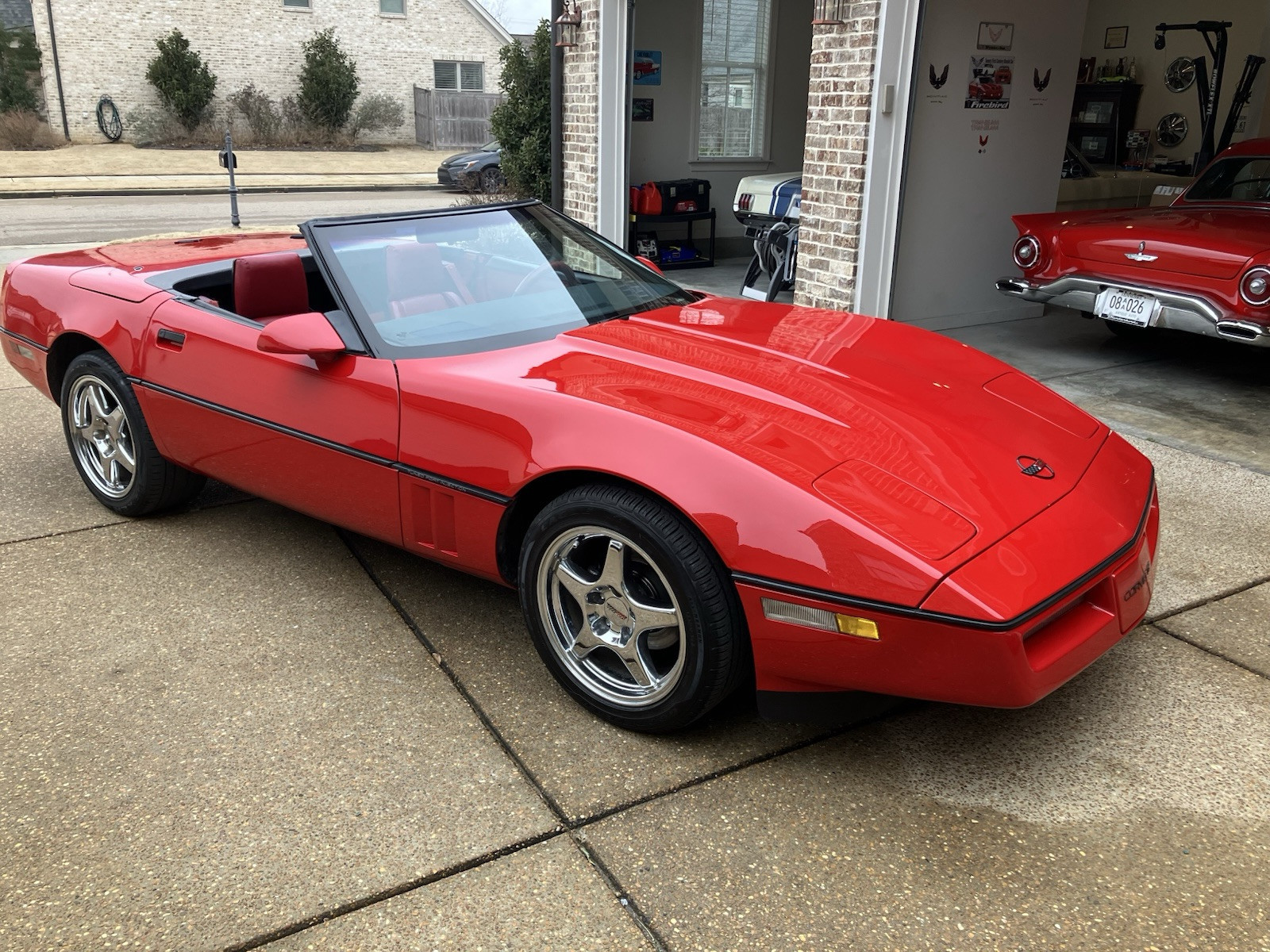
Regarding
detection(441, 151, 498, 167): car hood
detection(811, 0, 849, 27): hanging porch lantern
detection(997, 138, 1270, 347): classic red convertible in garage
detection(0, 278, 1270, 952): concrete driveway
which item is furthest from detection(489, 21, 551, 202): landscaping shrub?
detection(441, 151, 498, 167): car hood

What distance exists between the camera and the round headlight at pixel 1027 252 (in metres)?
6.96

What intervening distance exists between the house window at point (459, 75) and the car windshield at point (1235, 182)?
31.5 metres

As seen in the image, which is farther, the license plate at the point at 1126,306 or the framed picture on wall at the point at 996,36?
the framed picture on wall at the point at 996,36

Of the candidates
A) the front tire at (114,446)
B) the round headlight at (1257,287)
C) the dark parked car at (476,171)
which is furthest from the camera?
the dark parked car at (476,171)

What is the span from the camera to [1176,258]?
6.17 m

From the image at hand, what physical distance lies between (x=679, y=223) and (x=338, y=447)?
29.5 ft

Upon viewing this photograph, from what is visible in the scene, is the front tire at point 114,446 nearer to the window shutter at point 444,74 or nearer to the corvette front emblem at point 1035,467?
the corvette front emblem at point 1035,467

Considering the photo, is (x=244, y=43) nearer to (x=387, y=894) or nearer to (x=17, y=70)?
(x=17, y=70)

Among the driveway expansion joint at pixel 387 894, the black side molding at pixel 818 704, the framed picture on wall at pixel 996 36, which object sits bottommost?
the driveway expansion joint at pixel 387 894

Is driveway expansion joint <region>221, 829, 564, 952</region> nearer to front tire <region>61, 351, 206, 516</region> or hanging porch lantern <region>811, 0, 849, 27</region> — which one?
front tire <region>61, 351, 206, 516</region>

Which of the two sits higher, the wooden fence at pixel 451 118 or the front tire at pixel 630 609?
the wooden fence at pixel 451 118

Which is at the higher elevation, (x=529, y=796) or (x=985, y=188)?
(x=985, y=188)

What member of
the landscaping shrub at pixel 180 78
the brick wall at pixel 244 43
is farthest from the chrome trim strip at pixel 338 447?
the brick wall at pixel 244 43

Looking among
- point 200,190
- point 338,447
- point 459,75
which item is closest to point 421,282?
point 338,447
